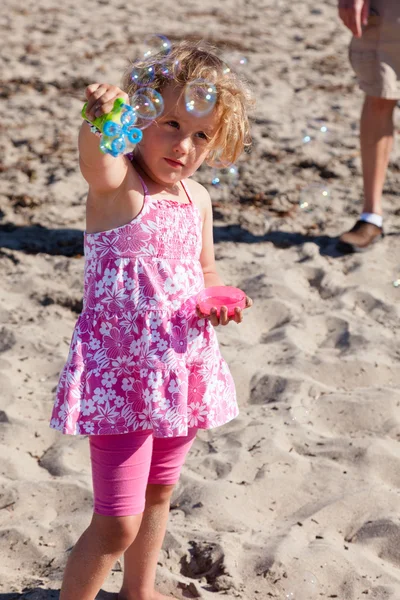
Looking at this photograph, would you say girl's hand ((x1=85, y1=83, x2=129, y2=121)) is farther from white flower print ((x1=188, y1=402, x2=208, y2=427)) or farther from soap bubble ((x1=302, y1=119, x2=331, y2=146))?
soap bubble ((x1=302, y1=119, x2=331, y2=146))

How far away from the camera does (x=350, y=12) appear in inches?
180

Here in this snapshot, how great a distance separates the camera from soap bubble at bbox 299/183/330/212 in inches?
215

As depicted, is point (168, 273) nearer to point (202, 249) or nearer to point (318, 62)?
point (202, 249)

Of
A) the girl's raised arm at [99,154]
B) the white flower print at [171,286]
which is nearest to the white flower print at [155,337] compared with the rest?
the white flower print at [171,286]

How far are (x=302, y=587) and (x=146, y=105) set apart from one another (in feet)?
4.67

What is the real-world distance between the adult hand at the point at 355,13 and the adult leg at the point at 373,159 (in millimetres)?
380

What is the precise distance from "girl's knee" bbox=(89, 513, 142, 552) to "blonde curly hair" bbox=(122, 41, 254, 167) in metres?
0.94

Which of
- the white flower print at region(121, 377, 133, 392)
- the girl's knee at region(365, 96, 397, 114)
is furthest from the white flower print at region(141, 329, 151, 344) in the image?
the girl's knee at region(365, 96, 397, 114)

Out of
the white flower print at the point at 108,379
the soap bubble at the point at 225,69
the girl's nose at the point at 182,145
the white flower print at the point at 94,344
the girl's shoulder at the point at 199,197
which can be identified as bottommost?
the white flower print at the point at 108,379

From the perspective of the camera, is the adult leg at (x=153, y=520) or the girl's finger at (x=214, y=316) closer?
the girl's finger at (x=214, y=316)

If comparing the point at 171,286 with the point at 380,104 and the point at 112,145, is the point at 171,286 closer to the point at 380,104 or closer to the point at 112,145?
the point at 112,145

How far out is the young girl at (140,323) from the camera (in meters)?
2.15

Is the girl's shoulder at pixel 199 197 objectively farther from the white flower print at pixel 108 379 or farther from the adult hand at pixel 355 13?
the adult hand at pixel 355 13

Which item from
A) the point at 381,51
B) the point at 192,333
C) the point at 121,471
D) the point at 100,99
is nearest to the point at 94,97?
the point at 100,99
